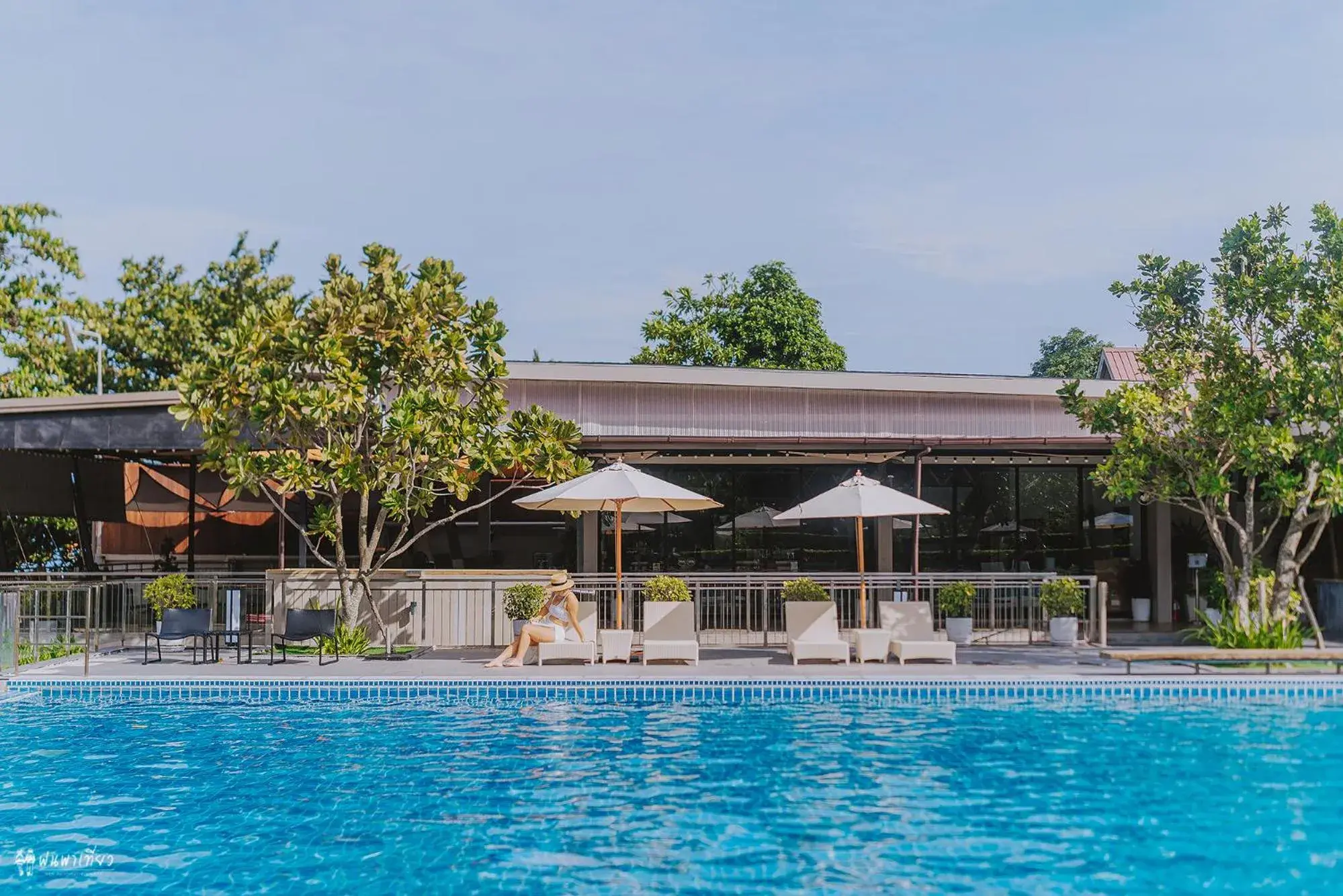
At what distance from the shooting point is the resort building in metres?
18.5

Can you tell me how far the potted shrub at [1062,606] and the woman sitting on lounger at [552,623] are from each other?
6.70 meters

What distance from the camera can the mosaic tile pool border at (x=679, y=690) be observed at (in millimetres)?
12867

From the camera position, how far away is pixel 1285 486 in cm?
1445

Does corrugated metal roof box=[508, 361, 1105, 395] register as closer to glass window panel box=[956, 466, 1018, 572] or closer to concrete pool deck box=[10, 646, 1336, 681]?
glass window panel box=[956, 466, 1018, 572]

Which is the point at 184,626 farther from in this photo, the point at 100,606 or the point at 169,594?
the point at 100,606

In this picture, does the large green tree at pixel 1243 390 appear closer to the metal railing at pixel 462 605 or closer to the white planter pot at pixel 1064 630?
the white planter pot at pixel 1064 630

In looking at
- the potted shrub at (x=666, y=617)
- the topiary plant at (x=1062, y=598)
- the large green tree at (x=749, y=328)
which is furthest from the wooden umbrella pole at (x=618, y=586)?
the large green tree at (x=749, y=328)

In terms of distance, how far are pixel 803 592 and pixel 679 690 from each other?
3.02m

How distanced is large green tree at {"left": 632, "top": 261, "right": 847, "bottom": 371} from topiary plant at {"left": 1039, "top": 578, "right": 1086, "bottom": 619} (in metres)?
22.5

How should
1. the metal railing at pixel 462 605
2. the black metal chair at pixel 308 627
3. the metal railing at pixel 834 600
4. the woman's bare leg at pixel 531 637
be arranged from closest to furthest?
the woman's bare leg at pixel 531 637 → the black metal chair at pixel 308 627 → the metal railing at pixel 462 605 → the metal railing at pixel 834 600

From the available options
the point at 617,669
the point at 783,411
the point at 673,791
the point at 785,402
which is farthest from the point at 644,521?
the point at 673,791

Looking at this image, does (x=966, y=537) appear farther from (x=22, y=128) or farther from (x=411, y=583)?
(x=22, y=128)

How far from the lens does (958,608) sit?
1658cm

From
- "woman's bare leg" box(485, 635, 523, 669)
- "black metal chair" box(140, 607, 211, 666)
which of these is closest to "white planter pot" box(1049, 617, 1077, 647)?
"woman's bare leg" box(485, 635, 523, 669)
